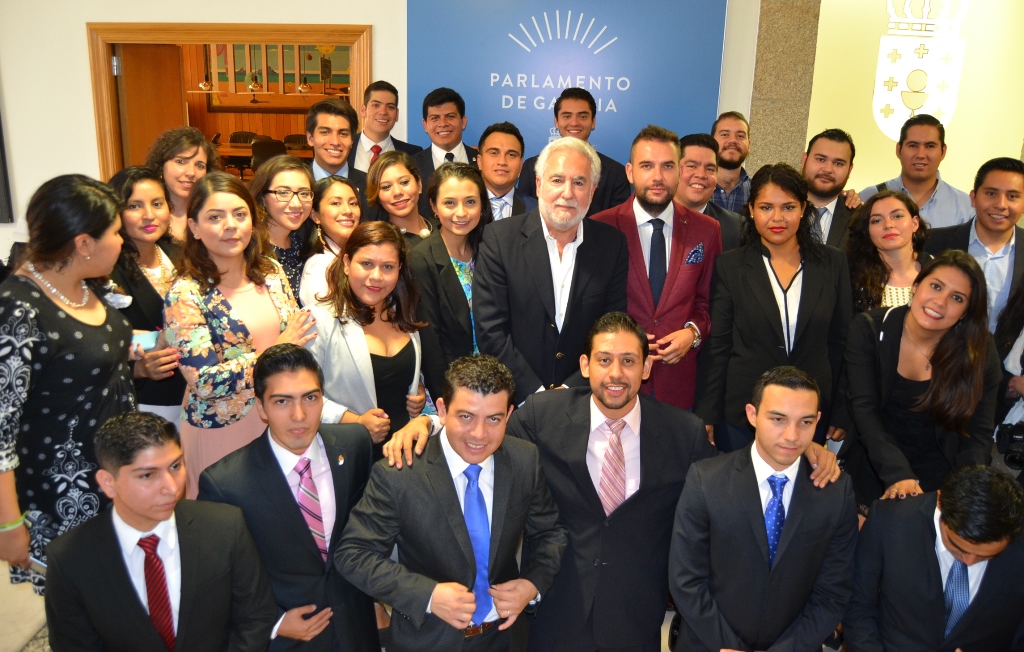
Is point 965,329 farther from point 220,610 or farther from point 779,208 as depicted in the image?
point 220,610

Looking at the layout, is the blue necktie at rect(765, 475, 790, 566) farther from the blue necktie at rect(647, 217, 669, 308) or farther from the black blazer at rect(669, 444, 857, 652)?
the blue necktie at rect(647, 217, 669, 308)

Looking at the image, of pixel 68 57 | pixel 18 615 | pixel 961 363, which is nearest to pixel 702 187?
pixel 961 363

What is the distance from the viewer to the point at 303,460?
2.33 m

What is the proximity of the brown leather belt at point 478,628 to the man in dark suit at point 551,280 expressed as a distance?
0.94 meters

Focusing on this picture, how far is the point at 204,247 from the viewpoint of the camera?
2729 mm

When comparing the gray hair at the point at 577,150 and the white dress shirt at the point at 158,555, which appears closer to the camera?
the white dress shirt at the point at 158,555

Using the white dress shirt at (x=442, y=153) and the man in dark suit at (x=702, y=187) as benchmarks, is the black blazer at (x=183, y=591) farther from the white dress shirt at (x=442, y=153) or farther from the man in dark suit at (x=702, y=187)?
the white dress shirt at (x=442, y=153)

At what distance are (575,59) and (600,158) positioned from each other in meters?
1.32

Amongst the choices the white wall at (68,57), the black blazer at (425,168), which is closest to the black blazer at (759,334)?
the black blazer at (425,168)

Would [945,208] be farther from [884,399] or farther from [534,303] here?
[534,303]

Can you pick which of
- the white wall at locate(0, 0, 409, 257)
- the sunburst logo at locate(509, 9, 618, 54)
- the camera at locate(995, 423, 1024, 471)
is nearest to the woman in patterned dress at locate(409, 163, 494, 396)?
the camera at locate(995, 423, 1024, 471)

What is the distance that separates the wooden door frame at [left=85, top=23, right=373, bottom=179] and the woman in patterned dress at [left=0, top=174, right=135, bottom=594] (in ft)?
11.7

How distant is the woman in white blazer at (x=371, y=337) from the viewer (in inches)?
108

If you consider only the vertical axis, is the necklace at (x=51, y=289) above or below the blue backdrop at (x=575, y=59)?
below
